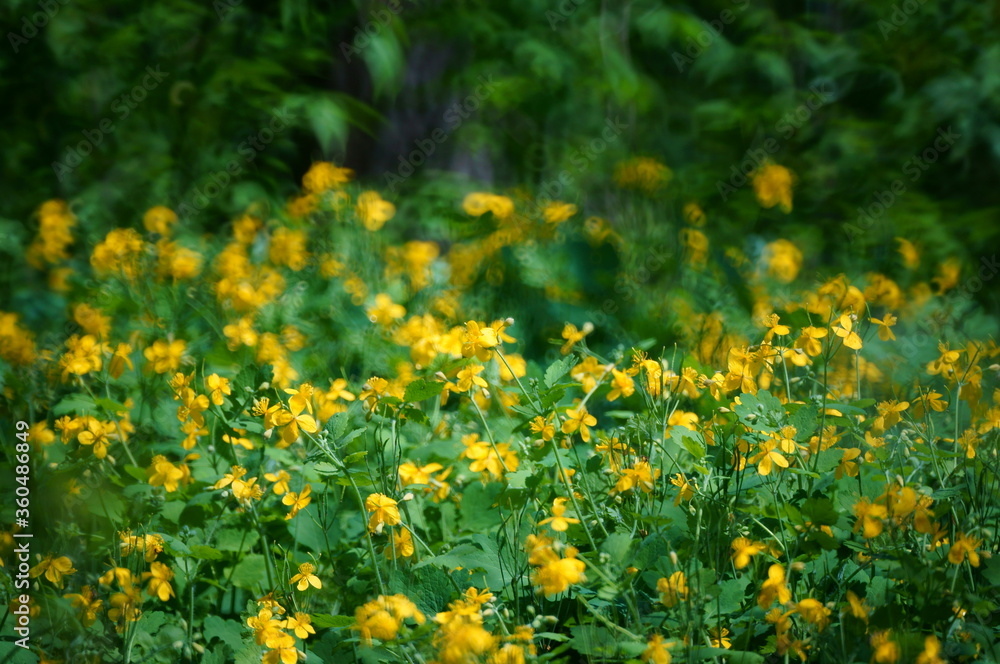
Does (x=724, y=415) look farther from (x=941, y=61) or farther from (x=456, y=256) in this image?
(x=941, y=61)

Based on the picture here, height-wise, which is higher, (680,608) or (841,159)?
(680,608)

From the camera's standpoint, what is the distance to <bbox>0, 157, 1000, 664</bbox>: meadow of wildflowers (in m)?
1.09

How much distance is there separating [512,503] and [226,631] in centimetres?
50

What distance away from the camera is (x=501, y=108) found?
3.96 metres

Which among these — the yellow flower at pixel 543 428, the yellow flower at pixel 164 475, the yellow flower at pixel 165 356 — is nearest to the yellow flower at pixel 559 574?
the yellow flower at pixel 543 428

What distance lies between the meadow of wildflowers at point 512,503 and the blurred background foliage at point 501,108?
1.67 meters

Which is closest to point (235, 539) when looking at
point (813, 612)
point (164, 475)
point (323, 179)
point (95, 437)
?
point (164, 475)

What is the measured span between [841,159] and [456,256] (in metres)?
2.60

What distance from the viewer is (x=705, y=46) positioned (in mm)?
4109

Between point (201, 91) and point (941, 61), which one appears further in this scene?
point (941, 61)

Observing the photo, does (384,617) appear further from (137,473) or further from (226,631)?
(137,473)

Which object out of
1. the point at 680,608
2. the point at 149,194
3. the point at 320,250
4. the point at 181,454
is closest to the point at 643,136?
the point at 320,250

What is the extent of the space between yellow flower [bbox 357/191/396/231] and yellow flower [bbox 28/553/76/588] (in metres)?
1.81

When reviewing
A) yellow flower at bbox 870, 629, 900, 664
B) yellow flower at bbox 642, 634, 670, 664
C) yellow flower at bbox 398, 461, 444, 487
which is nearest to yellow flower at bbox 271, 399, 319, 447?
yellow flower at bbox 398, 461, 444, 487
